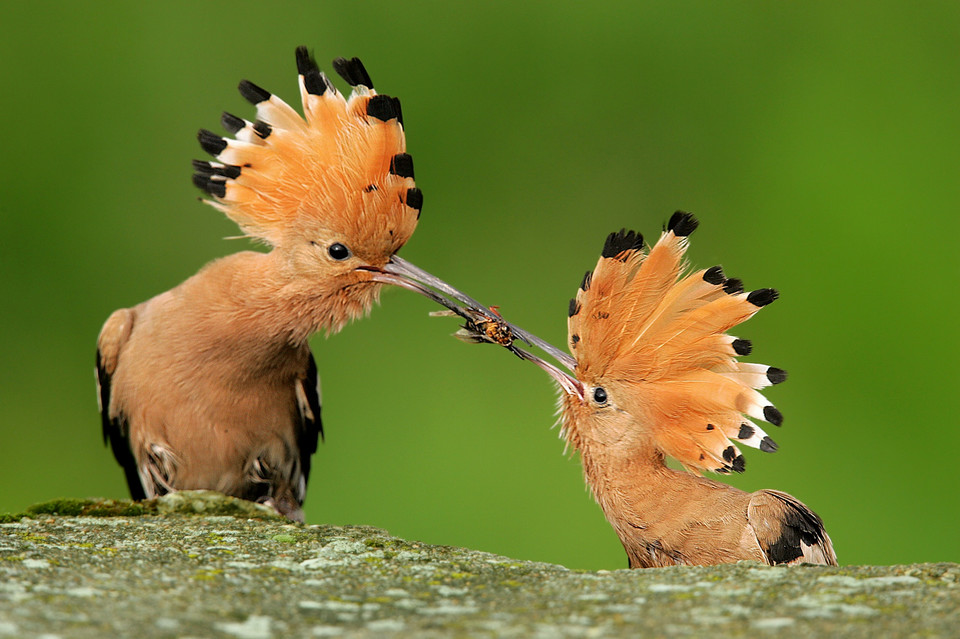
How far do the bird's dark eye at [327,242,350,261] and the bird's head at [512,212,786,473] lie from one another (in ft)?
1.50

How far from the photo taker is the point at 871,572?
1.03 m

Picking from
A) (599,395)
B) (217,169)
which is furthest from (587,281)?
(217,169)

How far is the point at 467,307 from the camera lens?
1731mm

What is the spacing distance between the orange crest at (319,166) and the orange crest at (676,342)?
1.32ft

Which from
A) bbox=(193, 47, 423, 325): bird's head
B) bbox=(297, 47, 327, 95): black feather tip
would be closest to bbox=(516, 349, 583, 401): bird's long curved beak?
A: bbox=(193, 47, 423, 325): bird's head

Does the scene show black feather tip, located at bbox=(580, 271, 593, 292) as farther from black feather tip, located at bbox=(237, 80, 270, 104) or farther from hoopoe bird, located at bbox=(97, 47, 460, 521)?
black feather tip, located at bbox=(237, 80, 270, 104)

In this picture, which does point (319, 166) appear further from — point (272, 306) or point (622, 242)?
point (622, 242)

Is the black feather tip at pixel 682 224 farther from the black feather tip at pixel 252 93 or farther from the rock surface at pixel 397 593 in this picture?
the black feather tip at pixel 252 93

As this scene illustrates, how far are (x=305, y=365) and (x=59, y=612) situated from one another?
4.15 ft

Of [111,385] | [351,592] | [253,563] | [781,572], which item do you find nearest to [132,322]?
[111,385]

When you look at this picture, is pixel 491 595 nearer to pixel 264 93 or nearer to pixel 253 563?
pixel 253 563

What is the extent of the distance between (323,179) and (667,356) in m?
0.69

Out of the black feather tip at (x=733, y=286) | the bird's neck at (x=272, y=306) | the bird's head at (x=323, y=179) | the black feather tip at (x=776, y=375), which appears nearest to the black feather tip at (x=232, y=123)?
the bird's head at (x=323, y=179)

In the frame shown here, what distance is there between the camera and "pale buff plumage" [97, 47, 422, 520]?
1.71 m
